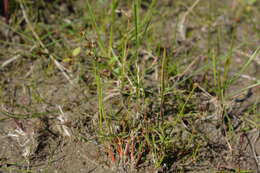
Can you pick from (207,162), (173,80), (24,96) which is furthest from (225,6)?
(24,96)

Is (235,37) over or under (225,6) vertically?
under

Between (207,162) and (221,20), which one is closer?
(207,162)

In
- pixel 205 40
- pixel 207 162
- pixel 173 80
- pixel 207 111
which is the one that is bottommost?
pixel 207 162

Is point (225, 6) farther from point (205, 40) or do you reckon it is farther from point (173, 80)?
point (173, 80)

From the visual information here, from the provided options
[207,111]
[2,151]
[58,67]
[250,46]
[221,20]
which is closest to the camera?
[2,151]

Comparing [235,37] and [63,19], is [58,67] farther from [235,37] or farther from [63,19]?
[235,37]

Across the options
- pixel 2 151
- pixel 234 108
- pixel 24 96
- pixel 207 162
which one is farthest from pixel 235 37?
pixel 2 151

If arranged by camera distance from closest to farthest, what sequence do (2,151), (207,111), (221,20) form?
1. (2,151)
2. (207,111)
3. (221,20)

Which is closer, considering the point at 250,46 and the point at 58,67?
the point at 58,67

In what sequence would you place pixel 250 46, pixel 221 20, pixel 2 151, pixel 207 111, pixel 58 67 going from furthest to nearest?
pixel 221 20 → pixel 250 46 → pixel 58 67 → pixel 207 111 → pixel 2 151
